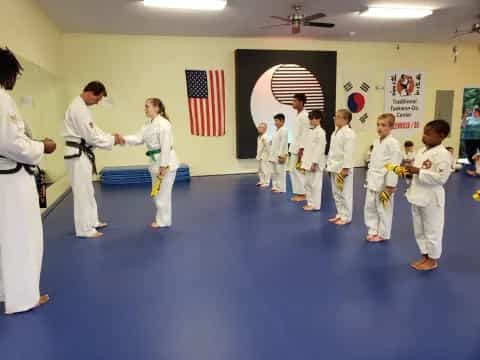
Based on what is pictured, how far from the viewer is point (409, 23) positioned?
654 centimetres

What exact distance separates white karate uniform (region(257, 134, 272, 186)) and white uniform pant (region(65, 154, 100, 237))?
125 inches

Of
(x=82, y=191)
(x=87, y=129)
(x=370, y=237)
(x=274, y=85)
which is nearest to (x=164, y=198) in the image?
(x=82, y=191)

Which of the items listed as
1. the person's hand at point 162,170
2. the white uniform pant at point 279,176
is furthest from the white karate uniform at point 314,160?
the person's hand at point 162,170

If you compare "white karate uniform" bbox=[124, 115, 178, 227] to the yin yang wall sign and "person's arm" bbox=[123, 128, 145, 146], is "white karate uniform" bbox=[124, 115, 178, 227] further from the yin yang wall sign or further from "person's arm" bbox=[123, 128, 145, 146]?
the yin yang wall sign

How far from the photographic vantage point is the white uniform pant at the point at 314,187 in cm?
483

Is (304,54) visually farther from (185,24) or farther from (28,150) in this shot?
(28,150)

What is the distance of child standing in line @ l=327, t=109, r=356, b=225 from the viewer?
4129 mm

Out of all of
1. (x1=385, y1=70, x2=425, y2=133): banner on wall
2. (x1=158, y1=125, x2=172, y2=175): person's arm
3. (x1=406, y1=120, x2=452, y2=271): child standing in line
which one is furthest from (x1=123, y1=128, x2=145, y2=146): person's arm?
(x1=385, y1=70, x2=425, y2=133): banner on wall

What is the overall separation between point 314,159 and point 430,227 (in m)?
2.00

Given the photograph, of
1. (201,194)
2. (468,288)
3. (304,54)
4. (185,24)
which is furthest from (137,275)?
(304,54)

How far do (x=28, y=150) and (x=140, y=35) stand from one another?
5.47 meters

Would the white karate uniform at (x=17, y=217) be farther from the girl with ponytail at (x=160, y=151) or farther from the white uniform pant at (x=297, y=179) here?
the white uniform pant at (x=297, y=179)

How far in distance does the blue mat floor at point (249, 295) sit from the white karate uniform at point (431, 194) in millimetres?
270

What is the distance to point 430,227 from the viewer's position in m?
2.95
